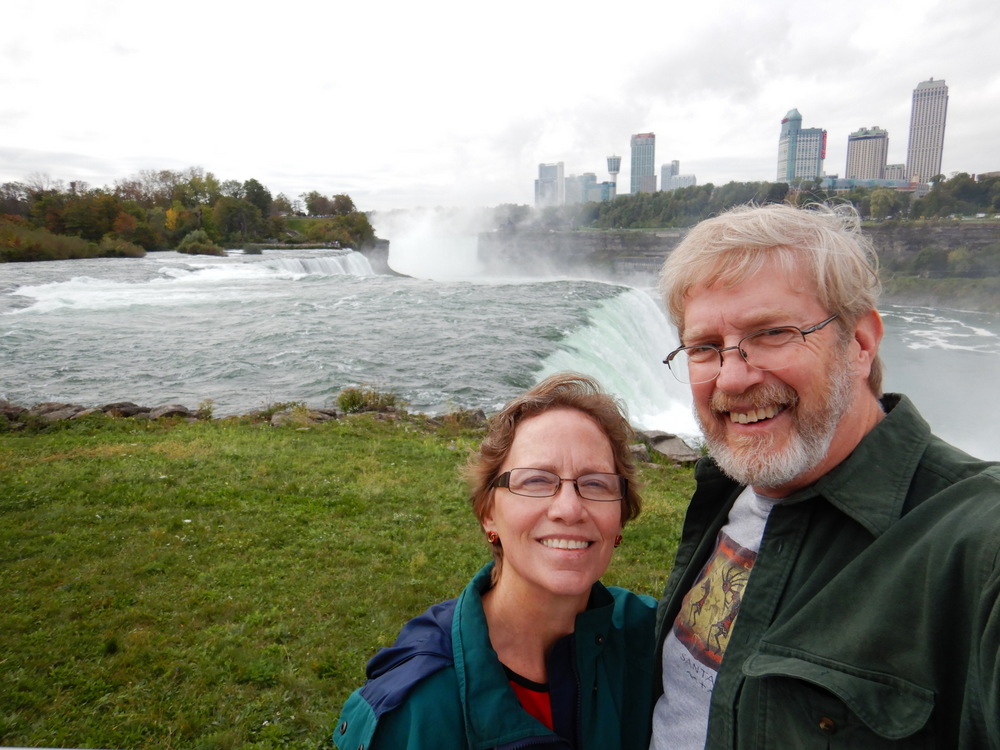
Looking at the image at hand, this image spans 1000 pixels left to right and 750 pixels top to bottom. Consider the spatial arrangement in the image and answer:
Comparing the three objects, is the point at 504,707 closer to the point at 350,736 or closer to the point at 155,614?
the point at 350,736

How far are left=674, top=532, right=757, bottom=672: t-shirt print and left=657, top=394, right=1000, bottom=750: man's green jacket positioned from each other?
5.8 inches

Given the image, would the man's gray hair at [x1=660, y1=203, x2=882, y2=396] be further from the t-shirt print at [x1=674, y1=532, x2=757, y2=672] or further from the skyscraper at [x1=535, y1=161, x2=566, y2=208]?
the skyscraper at [x1=535, y1=161, x2=566, y2=208]

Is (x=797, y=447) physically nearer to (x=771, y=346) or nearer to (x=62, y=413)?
(x=771, y=346)

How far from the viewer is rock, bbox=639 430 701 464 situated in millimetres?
10508

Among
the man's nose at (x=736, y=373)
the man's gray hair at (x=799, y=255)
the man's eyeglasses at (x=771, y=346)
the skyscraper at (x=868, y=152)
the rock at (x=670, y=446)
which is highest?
the skyscraper at (x=868, y=152)

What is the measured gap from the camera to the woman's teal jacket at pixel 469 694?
129cm

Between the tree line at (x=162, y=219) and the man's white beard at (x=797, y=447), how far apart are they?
41.5m

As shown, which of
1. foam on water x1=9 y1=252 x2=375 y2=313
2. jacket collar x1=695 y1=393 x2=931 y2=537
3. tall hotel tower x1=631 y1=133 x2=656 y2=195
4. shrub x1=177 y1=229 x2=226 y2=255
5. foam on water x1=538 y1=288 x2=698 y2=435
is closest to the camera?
jacket collar x1=695 y1=393 x2=931 y2=537

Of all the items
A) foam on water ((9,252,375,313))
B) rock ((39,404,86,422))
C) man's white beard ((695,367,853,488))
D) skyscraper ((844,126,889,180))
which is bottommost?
rock ((39,404,86,422))

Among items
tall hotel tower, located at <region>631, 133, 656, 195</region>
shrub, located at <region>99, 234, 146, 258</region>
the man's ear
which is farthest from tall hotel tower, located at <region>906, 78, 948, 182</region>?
the man's ear

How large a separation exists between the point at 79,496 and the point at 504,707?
23.3 ft

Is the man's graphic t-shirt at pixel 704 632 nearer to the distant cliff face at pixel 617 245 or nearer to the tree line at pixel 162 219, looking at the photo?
the tree line at pixel 162 219

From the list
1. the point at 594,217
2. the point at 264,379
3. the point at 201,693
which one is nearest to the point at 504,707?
the point at 201,693

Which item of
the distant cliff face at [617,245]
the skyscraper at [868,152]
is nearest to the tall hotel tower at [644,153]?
the skyscraper at [868,152]
